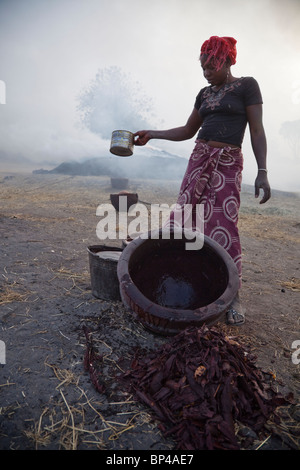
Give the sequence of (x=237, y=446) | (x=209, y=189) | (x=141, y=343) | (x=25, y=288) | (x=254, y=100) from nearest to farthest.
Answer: (x=237, y=446), (x=141, y=343), (x=254, y=100), (x=209, y=189), (x=25, y=288)

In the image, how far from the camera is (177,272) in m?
2.24

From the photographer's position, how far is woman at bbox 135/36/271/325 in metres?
2.31

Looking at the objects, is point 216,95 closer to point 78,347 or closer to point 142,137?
point 142,137

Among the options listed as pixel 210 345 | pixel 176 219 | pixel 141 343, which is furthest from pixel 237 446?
pixel 176 219

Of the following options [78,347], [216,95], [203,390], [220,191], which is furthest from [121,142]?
[203,390]

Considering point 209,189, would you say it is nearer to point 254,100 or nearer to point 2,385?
point 254,100

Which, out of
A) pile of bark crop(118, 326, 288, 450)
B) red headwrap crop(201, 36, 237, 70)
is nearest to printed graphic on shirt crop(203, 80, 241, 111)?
red headwrap crop(201, 36, 237, 70)

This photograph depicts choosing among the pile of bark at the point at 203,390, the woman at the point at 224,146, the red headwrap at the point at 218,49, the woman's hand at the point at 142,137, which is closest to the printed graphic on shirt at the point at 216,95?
the woman at the point at 224,146

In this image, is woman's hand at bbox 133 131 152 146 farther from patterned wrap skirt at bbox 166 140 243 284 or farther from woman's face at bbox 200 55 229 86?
woman's face at bbox 200 55 229 86

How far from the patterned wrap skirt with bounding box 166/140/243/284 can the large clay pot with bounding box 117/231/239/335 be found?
422mm

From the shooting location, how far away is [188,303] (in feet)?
6.91

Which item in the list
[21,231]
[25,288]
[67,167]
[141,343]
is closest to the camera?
[141,343]

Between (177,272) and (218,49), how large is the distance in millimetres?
1950

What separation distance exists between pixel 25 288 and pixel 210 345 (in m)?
2.17
